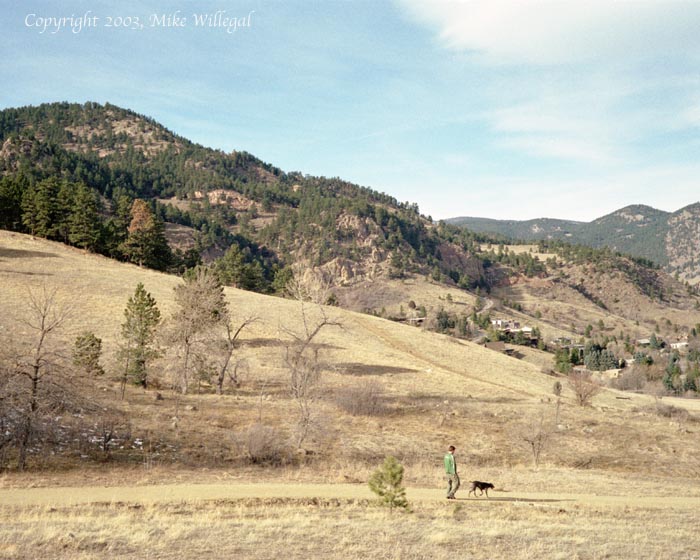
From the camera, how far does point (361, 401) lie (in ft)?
124

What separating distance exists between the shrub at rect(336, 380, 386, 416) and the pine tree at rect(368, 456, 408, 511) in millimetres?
20296

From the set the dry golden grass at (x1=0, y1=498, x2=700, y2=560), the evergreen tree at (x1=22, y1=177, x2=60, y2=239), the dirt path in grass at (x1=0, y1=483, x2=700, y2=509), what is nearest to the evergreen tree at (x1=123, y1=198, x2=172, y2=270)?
the evergreen tree at (x1=22, y1=177, x2=60, y2=239)

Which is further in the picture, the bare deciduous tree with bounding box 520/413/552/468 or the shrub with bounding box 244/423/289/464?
the bare deciduous tree with bounding box 520/413/552/468

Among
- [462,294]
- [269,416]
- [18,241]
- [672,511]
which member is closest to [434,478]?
[672,511]

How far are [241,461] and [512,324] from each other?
143 meters

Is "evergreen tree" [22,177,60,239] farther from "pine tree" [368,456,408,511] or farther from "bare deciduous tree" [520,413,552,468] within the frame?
"pine tree" [368,456,408,511]

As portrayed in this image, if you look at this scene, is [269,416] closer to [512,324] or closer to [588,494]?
[588,494]

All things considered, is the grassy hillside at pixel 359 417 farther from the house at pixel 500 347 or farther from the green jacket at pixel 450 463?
the house at pixel 500 347

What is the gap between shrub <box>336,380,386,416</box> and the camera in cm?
3703

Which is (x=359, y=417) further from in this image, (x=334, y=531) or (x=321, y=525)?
(x=334, y=531)

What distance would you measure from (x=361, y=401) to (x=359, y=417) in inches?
79.2

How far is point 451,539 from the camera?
44.6ft

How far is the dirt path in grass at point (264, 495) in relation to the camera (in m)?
16.9

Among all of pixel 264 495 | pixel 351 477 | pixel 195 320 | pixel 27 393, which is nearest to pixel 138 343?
pixel 195 320
